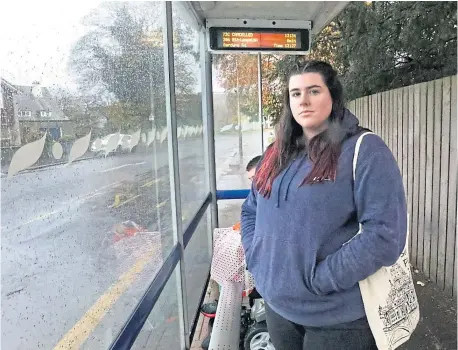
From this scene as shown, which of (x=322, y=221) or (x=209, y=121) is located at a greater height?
(x=209, y=121)

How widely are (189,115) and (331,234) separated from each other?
226 centimetres

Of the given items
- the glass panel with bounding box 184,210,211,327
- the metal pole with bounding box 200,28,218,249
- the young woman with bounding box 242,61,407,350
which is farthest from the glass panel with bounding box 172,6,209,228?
the young woman with bounding box 242,61,407,350

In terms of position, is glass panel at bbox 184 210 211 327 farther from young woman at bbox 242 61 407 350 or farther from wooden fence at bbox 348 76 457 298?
wooden fence at bbox 348 76 457 298

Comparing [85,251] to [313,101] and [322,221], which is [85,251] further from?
[313,101]

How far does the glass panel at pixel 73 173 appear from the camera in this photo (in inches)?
36.3

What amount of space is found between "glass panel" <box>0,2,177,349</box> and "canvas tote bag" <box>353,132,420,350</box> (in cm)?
89

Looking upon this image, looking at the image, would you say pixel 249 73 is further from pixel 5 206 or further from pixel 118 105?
pixel 5 206

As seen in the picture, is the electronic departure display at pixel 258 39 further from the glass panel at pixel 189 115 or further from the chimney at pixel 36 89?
the chimney at pixel 36 89

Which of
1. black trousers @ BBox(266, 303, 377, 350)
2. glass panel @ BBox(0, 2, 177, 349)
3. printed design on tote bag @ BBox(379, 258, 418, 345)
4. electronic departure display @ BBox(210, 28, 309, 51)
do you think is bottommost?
black trousers @ BBox(266, 303, 377, 350)

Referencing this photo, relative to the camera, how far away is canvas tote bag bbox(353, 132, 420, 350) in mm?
1320

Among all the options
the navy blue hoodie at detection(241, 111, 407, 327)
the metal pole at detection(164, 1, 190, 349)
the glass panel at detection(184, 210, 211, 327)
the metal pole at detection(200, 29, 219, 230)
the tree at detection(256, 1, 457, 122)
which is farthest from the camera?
the tree at detection(256, 1, 457, 122)

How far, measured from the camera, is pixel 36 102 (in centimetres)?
101

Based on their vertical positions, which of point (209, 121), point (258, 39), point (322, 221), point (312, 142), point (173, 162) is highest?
point (258, 39)

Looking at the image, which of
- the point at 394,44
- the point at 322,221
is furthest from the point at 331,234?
the point at 394,44
